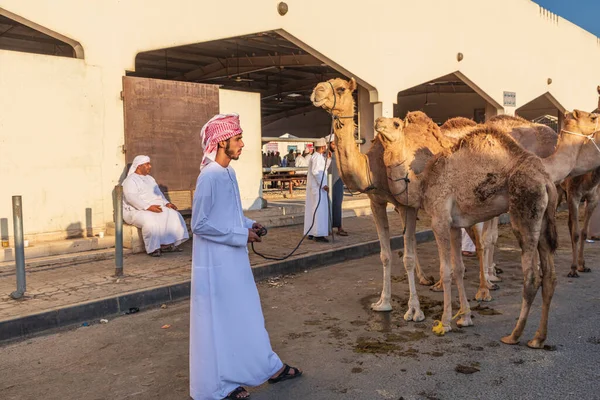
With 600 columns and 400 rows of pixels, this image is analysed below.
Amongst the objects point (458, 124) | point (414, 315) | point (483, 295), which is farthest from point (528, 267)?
point (458, 124)

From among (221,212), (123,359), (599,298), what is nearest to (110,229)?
(123,359)

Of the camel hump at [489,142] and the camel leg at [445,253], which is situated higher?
the camel hump at [489,142]

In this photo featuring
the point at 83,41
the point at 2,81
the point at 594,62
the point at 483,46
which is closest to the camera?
the point at 2,81

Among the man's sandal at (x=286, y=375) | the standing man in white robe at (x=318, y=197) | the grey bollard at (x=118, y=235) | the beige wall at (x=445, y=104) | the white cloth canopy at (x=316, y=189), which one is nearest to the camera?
the man's sandal at (x=286, y=375)

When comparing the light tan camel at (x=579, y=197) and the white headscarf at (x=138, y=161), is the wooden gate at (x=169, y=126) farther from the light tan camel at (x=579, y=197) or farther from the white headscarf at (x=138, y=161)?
the light tan camel at (x=579, y=197)

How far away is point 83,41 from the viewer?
8.89 m

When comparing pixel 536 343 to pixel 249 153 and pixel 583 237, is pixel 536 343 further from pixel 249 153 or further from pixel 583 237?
pixel 249 153

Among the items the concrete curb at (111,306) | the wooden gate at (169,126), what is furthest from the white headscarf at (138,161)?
the concrete curb at (111,306)

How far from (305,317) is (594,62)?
24.2 meters

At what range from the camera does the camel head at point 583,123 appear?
630cm

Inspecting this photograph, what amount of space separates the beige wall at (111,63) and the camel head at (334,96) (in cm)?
515

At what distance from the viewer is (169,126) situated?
987cm

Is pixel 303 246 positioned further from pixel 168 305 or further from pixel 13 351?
pixel 13 351

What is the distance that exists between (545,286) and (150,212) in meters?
6.13
